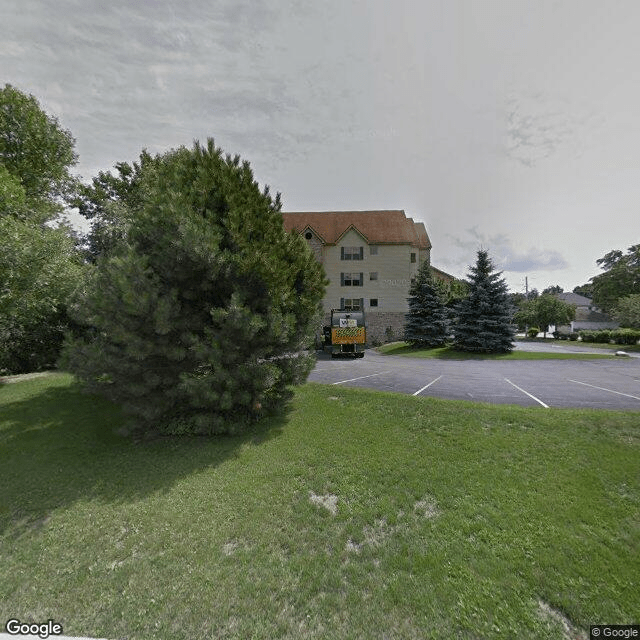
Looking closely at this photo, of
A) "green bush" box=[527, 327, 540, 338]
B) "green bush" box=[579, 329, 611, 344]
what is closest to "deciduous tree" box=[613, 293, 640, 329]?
"green bush" box=[579, 329, 611, 344]

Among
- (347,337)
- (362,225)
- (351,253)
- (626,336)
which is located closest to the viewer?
(347,337)

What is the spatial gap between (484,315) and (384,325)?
9696mm

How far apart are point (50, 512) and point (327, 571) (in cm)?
413

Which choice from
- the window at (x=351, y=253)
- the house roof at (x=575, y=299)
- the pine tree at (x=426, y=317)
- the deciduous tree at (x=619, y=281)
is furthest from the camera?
the house roof at (x=575, y=299)

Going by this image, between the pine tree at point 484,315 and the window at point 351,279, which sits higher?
the window at point 351,279

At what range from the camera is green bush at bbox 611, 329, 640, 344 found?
26.3 metres

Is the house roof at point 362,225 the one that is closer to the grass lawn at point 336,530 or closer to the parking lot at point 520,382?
the parking lot at point 520,382

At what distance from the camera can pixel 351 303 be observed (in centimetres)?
3011

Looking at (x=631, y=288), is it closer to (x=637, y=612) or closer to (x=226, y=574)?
(x=637, y=612)

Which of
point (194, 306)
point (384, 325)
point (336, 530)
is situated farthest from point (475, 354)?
point (336, 530)

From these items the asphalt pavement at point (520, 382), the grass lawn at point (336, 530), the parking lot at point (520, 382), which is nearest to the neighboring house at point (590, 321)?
the parking lot at point (520, 382)

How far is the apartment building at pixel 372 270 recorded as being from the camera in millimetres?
29672

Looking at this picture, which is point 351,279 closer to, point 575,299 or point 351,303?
point 351,303

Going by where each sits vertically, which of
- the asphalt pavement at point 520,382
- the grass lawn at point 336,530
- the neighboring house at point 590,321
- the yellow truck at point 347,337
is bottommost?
the grass lawn at point 336,530
